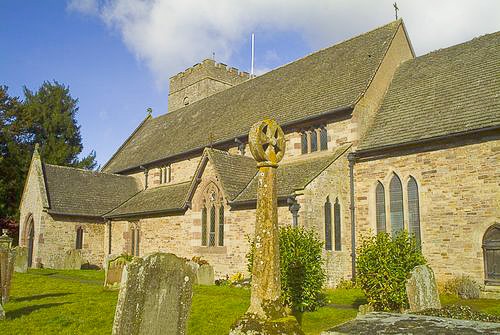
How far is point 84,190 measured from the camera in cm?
3102

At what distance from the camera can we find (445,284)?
16734 millimetres

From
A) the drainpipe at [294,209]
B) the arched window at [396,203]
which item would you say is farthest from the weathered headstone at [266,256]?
the arched window at [396,203]

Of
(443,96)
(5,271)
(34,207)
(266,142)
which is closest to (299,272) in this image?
(266,142)

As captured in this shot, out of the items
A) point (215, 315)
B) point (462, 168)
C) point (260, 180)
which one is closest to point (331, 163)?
point (462, 168)

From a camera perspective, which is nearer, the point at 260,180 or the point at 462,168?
the point at 260,180

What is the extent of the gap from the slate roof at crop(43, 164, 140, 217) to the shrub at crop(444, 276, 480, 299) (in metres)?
21.3

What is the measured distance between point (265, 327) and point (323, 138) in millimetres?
15396

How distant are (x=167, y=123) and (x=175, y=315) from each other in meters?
30.9

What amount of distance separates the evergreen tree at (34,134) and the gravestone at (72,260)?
18.4m

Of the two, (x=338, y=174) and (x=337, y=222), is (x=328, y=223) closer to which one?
(x=337, y=222)

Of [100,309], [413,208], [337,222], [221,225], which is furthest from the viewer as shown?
[221,225]

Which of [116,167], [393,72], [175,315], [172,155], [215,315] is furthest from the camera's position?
[116,167]

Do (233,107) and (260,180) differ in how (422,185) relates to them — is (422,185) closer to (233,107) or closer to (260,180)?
(260,180)

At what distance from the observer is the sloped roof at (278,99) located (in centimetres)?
2202
